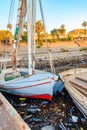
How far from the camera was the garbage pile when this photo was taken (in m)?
10.6

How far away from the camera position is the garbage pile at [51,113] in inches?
419

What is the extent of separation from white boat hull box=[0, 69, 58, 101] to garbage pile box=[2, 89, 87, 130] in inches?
18.1

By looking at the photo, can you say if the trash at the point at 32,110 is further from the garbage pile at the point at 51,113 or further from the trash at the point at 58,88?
the trash at the point at 58,88

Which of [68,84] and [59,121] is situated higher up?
[68,84]

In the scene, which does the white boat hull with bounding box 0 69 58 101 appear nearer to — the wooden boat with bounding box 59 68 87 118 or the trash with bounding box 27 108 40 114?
the wooden boat with bounding box 59 68 87 118

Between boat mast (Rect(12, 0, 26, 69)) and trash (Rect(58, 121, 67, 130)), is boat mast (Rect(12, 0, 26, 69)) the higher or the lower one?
the higher one

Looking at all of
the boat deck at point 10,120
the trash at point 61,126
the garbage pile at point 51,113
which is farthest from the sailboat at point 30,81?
the boat deck at point 10,120

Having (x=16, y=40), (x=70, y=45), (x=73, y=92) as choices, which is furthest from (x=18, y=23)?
(x=70, y=45)

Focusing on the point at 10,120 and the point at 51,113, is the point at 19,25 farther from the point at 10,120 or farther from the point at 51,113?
the point at 10,120

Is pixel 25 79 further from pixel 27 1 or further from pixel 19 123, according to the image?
pixel 19 123

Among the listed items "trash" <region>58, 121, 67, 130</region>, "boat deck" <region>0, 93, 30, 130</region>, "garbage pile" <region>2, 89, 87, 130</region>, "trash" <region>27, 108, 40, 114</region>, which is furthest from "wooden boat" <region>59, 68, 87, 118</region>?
"boat deck" <region>0, 93, 30, 130</region>

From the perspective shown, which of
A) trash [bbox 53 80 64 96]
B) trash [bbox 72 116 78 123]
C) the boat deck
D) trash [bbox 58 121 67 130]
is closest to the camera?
the boat deck

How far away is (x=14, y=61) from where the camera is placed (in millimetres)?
17734

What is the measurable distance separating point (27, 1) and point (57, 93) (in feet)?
22.3
